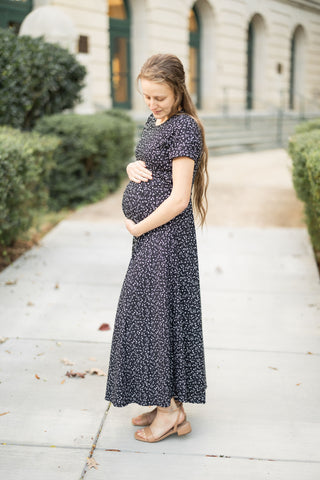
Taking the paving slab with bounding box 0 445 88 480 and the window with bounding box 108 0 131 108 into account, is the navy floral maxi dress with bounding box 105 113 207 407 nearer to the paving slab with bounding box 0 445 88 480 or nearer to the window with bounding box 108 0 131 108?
the paving slab with bounding box 0 445 88 480

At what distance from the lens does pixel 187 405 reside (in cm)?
323

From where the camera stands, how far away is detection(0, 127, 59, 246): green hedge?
17.0ft

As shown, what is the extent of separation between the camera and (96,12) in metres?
15.4

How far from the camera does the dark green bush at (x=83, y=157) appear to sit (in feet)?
26.5

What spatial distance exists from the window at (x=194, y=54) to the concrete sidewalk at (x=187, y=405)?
1586 centimetres

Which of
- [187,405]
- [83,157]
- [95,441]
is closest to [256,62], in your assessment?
[83,157]

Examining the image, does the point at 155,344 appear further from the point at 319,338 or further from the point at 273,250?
the point at 273,250

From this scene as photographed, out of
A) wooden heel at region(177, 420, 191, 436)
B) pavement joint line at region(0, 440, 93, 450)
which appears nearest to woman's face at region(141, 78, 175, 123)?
wooden heel at region(177, 420, 191, 436)

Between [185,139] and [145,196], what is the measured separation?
0.35 metres

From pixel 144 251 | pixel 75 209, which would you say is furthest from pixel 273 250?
pixel 144 251

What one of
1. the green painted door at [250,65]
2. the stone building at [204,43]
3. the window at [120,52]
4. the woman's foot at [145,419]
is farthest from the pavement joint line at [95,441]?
the green painted door at [250,65]

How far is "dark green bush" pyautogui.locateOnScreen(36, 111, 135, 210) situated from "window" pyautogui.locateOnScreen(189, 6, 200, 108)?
1213 cm

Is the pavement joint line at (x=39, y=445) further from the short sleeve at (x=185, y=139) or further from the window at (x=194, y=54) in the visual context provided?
the window at (x=194, y=54)

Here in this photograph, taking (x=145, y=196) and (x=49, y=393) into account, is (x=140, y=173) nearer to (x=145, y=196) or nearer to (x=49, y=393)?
(x=145, y=196)
